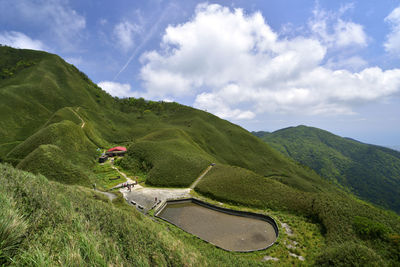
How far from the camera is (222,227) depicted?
19.5 m

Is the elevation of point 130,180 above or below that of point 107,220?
below

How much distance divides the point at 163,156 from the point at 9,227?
4003 cm

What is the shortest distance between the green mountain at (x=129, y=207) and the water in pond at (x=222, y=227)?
1.60 m

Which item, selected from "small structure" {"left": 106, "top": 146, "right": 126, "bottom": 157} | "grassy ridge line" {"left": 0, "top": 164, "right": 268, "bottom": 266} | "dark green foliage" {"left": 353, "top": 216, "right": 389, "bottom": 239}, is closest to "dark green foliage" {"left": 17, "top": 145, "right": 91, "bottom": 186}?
"small structure" {"left": 106, "top": 146, "right": 126, "bottom": 157}

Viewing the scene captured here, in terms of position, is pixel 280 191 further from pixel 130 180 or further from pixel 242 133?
pixel 242 133

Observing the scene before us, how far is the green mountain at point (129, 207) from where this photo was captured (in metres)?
4.43

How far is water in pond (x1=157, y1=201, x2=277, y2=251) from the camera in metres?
16.9

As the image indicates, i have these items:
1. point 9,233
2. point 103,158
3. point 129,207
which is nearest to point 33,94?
point 103,158

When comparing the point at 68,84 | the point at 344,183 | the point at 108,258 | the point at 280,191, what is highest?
the point at 68,84

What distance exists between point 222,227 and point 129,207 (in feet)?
38.8

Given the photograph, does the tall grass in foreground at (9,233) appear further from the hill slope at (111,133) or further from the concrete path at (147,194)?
the hill slope at (111,133)

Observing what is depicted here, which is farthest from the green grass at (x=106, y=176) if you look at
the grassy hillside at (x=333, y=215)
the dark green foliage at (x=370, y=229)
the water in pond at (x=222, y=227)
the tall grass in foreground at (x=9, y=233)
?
the dark green foliage at (x=370, y=229)

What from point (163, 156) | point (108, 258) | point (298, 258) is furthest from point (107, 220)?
point (163, 156)

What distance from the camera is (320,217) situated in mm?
20312
